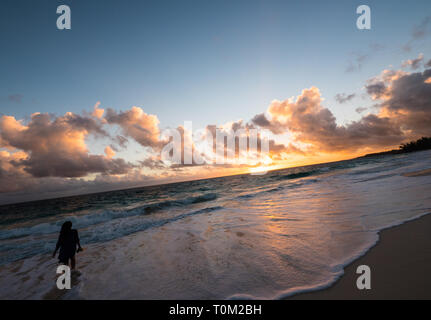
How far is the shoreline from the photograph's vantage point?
3.34 metres

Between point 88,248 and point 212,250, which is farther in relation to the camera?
point 88,248

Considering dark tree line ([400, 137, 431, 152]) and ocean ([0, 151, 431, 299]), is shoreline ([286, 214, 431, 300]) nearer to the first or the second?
ocean ([0, 151, 431, 299])

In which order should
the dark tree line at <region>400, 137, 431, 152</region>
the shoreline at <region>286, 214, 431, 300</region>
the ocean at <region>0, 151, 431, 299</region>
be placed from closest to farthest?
the shoreline at <region>286, 214, 431, 300</region>, the ocean at <region>0, 151, 431, 299</region>, the dark tree line at <region>400, 137, 431, 152</region>

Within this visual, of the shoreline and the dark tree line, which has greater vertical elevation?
the dark tree line

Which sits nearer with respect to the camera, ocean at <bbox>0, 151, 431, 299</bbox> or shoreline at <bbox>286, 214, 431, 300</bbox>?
shoreline at <bbox>286, 214, 431, 300</bbox>

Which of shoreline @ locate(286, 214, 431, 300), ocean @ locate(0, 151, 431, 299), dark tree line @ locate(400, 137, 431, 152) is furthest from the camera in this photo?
dark tree line @ locate(400, 137, 431, 152)

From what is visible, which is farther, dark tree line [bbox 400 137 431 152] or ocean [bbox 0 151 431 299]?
dark tree line [bbox 400 137 431 152]

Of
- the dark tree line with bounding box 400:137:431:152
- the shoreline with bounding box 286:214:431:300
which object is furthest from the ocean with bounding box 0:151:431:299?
the dark tree line with bounding box 400:137:431:152

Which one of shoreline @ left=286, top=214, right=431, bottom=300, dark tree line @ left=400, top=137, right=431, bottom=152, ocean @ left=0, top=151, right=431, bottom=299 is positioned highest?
dark tree line @ left=400, top=137, right=431, bottom=152

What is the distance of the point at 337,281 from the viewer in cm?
399
